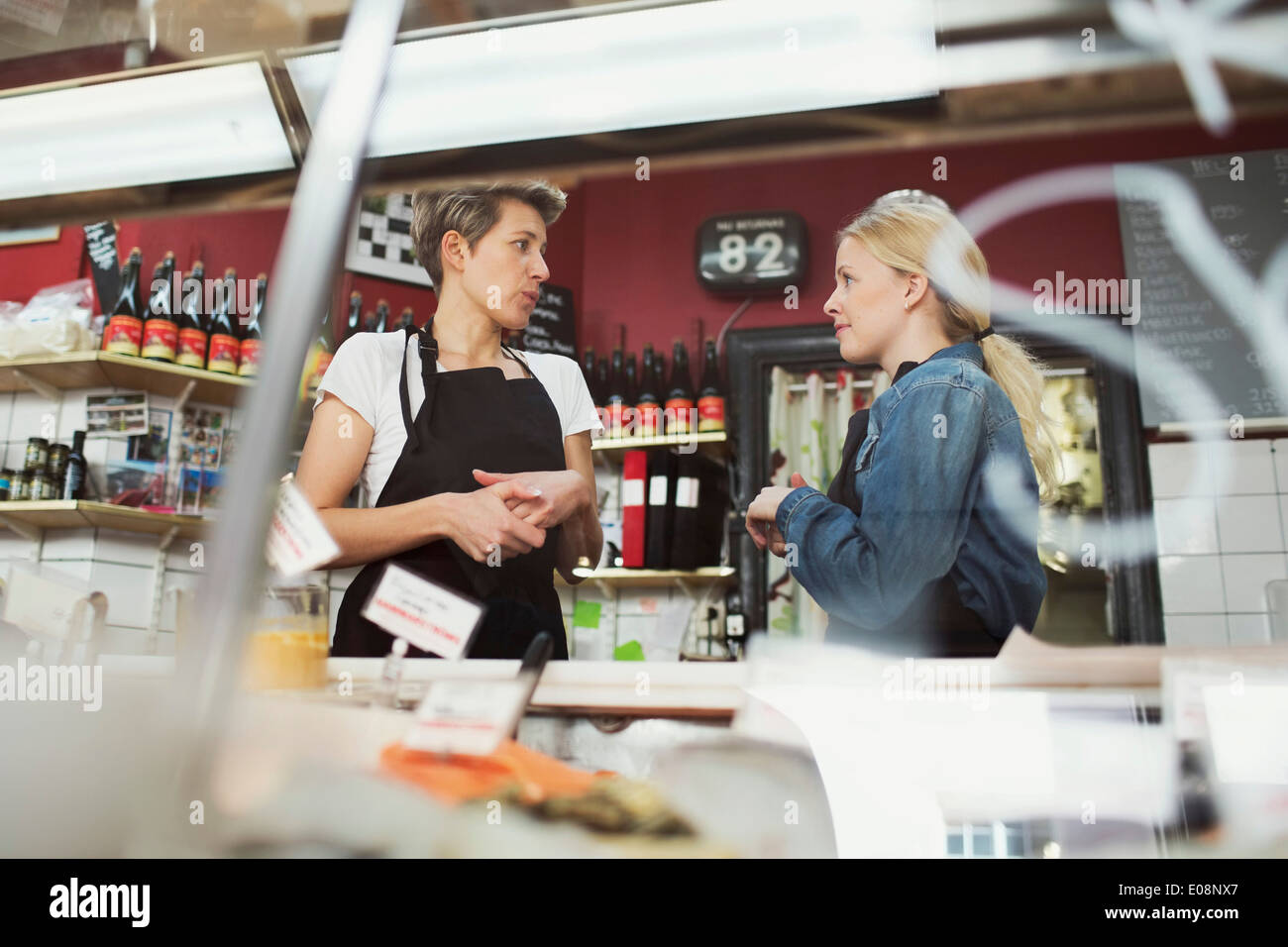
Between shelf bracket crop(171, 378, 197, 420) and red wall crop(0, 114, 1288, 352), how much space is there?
0.39 m

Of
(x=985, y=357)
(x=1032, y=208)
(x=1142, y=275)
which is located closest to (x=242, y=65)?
(x=985, y=357)

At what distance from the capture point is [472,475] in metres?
1.25

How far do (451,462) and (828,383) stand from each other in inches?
47.6

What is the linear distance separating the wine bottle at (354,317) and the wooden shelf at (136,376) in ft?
4.72

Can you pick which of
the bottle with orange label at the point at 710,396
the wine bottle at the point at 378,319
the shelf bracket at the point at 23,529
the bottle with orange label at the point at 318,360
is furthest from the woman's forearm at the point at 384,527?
the bottle with orange label at the point at 710,396

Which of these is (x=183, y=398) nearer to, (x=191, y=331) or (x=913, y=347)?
(x=191, y=331)

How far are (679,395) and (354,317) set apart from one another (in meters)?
0.89

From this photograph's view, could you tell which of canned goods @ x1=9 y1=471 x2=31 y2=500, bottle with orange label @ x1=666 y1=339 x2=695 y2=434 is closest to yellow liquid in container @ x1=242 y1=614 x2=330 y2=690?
bottle with orange label @ x1=666 y1=339 x2=695 y2=434

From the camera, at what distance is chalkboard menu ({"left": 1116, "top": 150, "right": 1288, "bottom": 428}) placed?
2145 mm

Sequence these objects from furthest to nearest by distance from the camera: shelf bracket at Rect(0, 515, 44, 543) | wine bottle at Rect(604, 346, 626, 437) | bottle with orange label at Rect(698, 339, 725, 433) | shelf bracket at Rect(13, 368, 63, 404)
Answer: shelf bracket at Rect(13, 368, 63, 404)
bottle with orange label at Rect(698, 339, 725, 433)
shelf bracket at Rect(0, 515, 44, 543)
wine bottle at Rect(604, 346, 626, 437)

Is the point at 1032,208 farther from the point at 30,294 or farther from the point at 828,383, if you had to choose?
the point at 30,294

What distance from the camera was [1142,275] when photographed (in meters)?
2.64

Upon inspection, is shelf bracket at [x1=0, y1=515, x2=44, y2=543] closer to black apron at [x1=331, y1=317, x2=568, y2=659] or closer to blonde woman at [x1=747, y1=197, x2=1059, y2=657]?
black apron at [x1=331, y1=317, x2=568, y2=659]

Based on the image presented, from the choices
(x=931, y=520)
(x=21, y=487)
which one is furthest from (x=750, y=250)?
(x=21, y=487)
